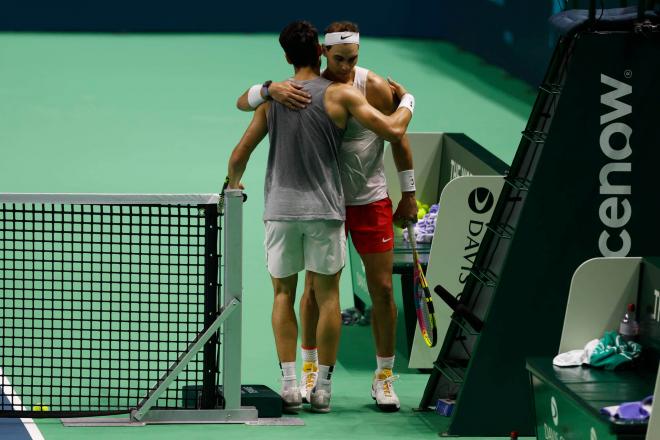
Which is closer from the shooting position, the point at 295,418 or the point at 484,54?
the point at 295,418

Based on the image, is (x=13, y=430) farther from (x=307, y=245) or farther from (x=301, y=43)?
(x=301, y=43)

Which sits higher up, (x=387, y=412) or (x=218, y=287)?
(x=218, y=287)

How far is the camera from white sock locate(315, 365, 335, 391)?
7301mm

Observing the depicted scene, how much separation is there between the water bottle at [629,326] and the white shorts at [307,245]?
1655 mm

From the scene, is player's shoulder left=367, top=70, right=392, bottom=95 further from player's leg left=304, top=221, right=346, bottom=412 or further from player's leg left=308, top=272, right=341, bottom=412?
player's leg left=308, top=272, right=341, bottom=412

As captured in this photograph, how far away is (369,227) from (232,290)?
85 cm

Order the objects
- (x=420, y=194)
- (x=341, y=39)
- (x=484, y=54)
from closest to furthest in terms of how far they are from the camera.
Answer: (x=341, y=39)
(x=420, y=194)
(x=484, y=54)

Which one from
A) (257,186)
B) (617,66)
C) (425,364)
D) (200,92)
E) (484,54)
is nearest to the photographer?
(617,66)

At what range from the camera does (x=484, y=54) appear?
21.5 meters

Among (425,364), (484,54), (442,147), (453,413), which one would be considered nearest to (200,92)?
(484,54)

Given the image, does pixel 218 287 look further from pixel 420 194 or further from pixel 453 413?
pixel 420 194

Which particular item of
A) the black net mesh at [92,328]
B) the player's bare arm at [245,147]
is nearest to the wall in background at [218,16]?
the black net mesh at [92,328]

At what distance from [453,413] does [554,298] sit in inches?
29.5

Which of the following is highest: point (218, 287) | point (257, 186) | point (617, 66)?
point (617, 66)
